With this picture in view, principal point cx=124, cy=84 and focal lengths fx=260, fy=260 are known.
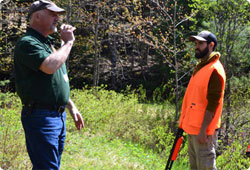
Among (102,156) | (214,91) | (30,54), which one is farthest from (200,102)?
(102,156)

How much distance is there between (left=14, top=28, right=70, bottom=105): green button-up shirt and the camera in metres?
2.09

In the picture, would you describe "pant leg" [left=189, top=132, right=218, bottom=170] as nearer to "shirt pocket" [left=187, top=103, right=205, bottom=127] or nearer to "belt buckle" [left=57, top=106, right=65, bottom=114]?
"shirt pocket" [left=187, top=103, right=205, bottom=127]

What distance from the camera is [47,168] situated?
219 cm

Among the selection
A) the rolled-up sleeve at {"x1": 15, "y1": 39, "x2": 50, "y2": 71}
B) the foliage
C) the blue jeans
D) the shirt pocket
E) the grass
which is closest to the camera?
the rolled-up sleeve at {"x1": 15, "y1": 39, "x2": 50, "y2": 71}

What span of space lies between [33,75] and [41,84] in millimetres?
99

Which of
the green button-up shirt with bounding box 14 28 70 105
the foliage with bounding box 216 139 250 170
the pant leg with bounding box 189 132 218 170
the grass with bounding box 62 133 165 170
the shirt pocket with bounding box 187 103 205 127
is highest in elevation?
→ the green button-up shirt with bounding box 14 28 70 105

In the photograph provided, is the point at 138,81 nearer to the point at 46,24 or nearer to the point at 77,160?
the point at 77,160

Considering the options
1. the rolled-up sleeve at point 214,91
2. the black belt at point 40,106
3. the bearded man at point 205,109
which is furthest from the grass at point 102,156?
the black belt at point 40,106

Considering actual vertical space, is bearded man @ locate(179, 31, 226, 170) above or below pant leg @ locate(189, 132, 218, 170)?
above

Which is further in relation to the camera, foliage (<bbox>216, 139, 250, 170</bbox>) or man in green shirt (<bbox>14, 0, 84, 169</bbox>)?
foliage (<bbox>216, 139, 250, 170</bbox>)

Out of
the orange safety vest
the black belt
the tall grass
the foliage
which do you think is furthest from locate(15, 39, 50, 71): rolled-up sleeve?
the foliage

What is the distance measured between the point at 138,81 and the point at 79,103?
889 cm

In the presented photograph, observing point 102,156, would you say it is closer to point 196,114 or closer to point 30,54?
point 196,114

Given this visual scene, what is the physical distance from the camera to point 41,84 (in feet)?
7.07
